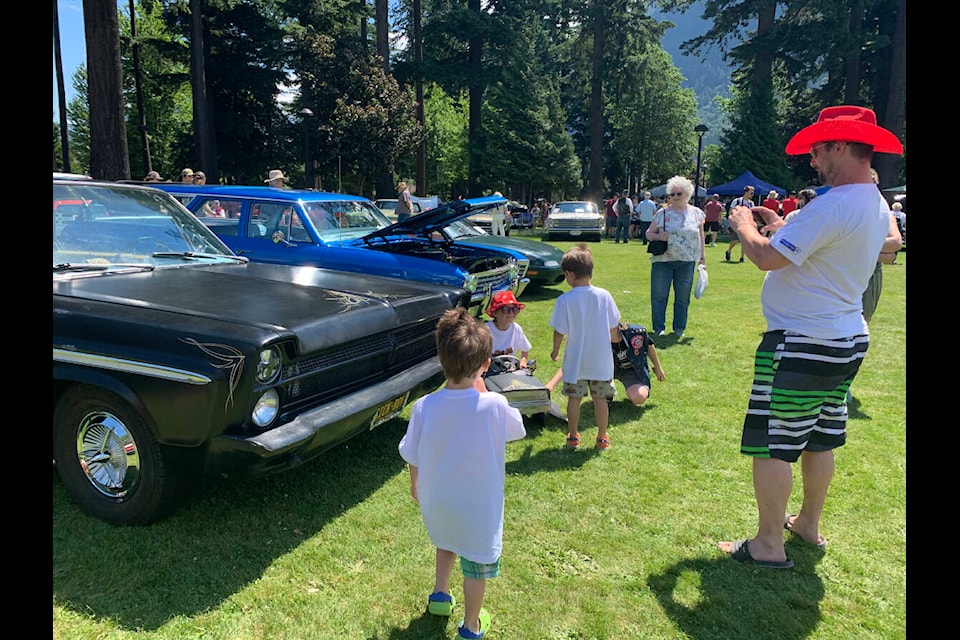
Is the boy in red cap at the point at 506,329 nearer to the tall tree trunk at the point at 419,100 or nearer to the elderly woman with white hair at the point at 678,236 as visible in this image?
the elderly woman with white hair at the point at 678,236

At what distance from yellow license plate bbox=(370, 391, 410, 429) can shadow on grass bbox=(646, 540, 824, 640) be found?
1.64 meters

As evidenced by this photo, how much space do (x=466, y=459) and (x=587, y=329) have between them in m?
1.85

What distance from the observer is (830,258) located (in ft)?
8.32

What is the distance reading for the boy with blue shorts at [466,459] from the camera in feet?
7.35

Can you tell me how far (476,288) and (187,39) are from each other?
27.3 m

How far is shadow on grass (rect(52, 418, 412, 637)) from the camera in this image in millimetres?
2555

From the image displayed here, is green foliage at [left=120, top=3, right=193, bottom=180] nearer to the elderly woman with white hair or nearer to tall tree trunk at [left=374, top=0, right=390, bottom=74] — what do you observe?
tall tree trunk at [left=374, top=0, right=390, bottom=74]

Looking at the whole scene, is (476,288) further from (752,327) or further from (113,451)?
(113,451)

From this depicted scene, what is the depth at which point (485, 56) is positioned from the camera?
34125 mm

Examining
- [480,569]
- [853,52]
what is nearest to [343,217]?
[480,569]

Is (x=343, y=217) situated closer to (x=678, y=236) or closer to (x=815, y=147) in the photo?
(x=678, y=236)
